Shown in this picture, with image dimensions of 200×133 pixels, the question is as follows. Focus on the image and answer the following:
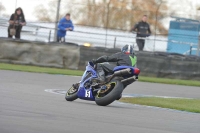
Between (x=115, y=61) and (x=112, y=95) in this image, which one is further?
(x=115, y=61)

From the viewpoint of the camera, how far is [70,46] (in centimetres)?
2398

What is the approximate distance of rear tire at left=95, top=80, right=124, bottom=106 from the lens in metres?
11.9

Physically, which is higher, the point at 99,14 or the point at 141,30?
the point at 99,14

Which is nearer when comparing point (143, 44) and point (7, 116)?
point (7, 116)

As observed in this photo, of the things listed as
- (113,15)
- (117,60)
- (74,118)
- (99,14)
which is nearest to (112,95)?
(117,60)

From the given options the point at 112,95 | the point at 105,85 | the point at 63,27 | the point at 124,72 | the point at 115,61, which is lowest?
the point at 112,95

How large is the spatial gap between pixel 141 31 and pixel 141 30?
0.05m

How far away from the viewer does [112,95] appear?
39.1ft

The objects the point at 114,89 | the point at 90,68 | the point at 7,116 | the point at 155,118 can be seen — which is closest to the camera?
the point at 7,116

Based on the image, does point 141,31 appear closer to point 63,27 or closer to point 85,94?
point 63,27

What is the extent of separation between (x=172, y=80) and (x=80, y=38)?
601 cm

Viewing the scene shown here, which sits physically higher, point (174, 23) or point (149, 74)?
point (174, 23)

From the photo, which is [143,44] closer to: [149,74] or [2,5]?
[149,74]

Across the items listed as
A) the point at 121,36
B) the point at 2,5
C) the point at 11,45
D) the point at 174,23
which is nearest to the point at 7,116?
the point at 11,45
